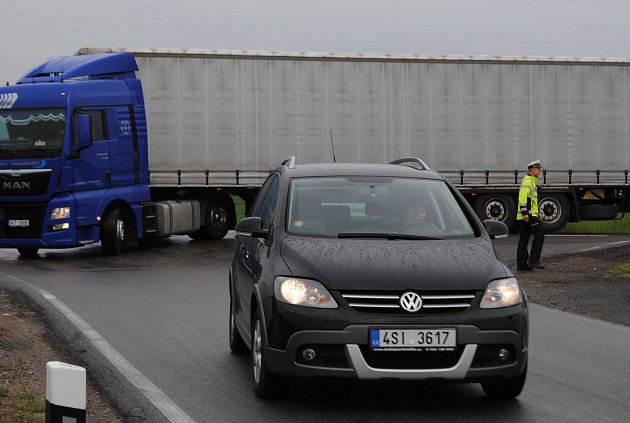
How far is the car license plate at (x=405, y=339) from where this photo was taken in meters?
7.09

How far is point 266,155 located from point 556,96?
750cm

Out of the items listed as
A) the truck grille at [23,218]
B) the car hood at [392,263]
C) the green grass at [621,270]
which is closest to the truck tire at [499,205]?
the green grass at [621,270]

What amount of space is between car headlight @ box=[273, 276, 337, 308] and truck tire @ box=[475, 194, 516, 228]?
2059 cm

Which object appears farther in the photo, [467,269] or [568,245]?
[568,245]

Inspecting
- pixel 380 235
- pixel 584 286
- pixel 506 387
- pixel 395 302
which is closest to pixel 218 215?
pixel 584 286

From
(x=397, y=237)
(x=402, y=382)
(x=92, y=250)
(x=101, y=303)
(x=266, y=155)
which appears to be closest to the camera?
(x=402, y=382)

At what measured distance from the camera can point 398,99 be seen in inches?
1074

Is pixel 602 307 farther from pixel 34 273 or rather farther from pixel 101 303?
pixel 34 273

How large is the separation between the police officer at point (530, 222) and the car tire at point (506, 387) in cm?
1146

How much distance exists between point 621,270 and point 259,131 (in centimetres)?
983

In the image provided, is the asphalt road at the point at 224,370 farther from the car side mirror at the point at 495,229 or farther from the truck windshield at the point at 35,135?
the truck windshield at the point at 35,135

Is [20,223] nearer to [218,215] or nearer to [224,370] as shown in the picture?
[218,215]

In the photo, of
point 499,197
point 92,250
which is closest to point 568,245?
point 499,197

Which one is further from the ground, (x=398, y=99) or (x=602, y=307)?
(x=398, y=99)
